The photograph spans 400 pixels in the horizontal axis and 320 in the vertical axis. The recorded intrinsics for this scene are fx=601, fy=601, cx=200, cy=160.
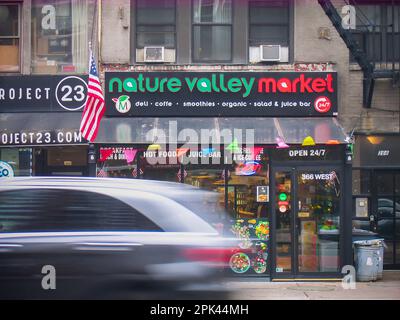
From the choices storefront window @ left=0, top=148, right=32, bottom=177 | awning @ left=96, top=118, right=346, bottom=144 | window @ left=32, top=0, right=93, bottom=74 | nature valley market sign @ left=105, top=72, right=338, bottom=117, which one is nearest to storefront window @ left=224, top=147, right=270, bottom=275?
awning @ left=96, top=118, right=346, bottom=144

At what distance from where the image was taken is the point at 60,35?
44.7 feet

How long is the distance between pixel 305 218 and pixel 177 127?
11.1 ft

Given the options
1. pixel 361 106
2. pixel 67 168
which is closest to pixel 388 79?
pixel 361 106

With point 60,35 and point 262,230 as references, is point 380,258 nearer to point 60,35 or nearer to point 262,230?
point 262,230

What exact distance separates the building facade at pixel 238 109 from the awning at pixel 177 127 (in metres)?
0.04

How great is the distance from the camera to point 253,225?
12992mm

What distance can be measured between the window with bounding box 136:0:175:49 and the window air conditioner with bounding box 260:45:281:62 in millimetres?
2024

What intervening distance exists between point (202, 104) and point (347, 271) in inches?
187

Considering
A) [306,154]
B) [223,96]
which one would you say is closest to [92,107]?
[223,96]

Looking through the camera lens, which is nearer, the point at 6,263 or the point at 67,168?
the point at 6,263

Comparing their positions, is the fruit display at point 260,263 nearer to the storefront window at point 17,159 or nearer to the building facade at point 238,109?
the building facade at point 238,109

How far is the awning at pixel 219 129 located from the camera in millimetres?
12562
